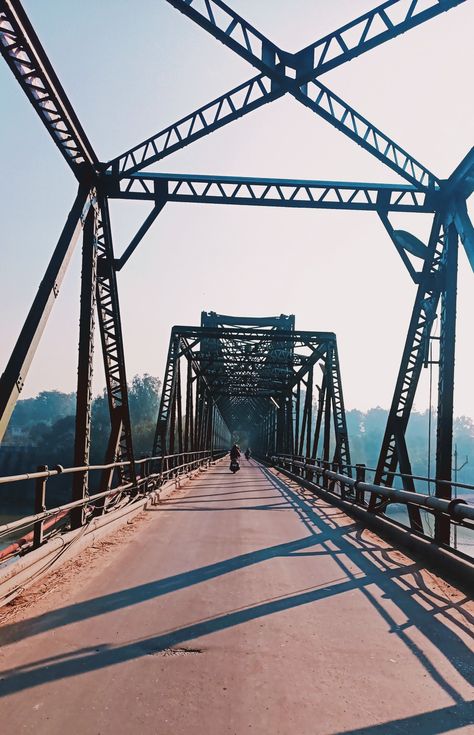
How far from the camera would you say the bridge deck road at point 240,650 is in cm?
315

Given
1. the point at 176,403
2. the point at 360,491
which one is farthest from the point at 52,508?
the point at 176,403

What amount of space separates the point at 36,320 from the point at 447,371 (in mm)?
6231

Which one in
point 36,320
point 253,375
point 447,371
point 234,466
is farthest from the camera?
point 253,375

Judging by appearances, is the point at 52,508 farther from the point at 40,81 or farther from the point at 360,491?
the point at 360,491

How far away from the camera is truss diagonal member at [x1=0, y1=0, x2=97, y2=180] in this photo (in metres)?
6.84

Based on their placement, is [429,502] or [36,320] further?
[429,502]

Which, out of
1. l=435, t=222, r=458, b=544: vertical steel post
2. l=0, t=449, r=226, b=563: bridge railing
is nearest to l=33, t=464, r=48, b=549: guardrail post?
l=0, t=449, r=226, b=563: bridge railing

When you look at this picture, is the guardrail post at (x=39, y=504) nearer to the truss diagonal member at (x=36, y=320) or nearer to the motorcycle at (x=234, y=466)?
the truss diagonal member at (x=36, y=320)

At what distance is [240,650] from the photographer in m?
4.14

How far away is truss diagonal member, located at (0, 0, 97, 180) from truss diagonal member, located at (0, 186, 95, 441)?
3.64ft

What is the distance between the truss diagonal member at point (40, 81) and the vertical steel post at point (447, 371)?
6.39 metres

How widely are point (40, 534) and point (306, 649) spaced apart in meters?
3.37

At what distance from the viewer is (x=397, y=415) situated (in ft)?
36.6

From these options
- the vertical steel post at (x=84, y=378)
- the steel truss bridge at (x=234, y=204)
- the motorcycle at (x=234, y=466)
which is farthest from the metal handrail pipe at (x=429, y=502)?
the motorcycle at (x=234, y=466)
